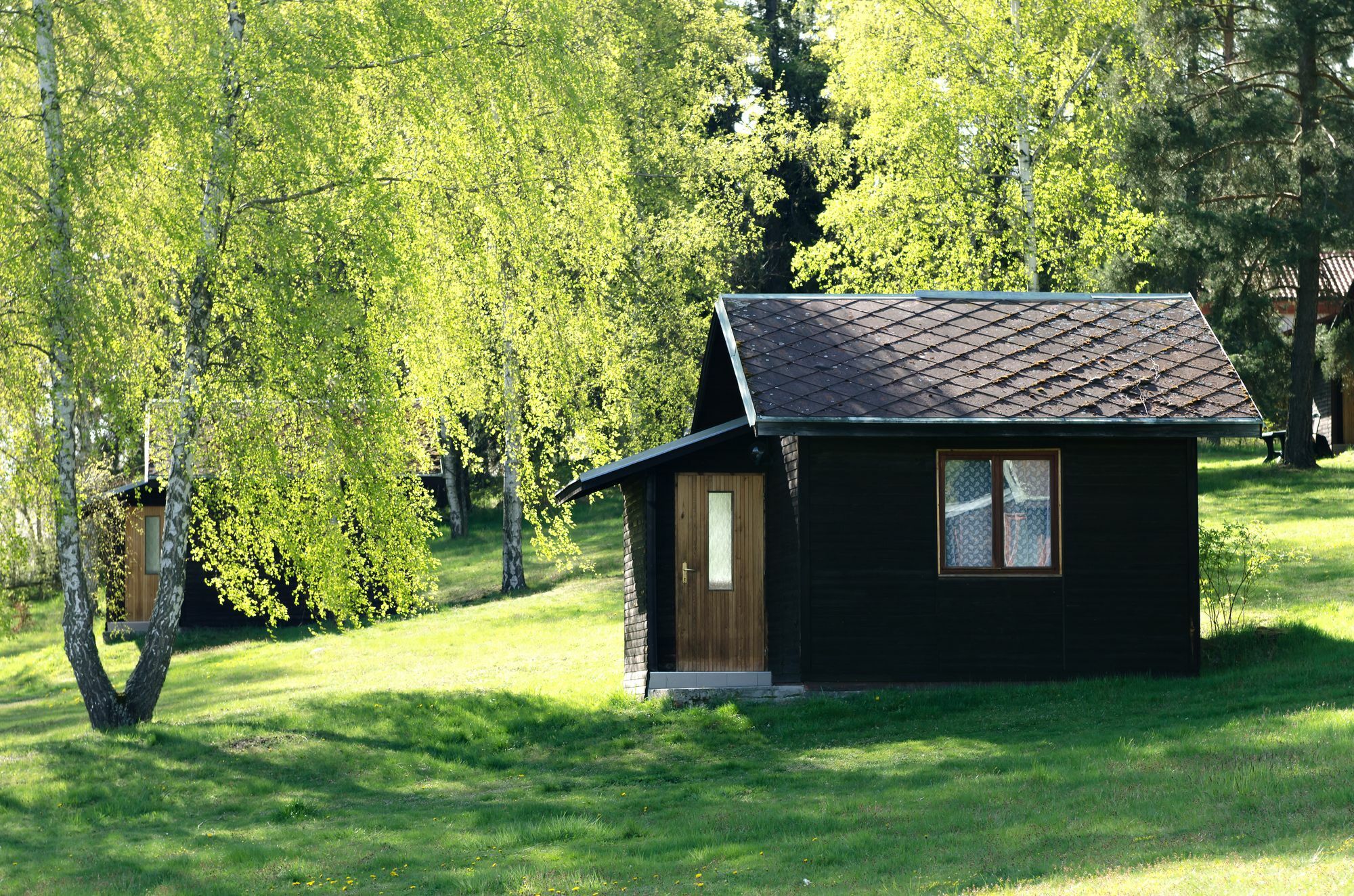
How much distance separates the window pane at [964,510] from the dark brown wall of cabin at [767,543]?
1.81 m

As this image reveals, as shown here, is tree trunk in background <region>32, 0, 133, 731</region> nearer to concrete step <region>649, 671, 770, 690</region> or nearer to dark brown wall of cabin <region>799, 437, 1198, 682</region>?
concrete step <region>649, 671, 770, 690</region>

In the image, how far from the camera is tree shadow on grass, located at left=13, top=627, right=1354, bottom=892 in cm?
953

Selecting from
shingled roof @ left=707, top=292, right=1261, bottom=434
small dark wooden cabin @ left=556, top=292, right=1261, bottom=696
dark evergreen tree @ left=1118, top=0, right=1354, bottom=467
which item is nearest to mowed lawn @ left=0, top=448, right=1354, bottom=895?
small dark wooden cabin @ left=556, top=292, right=1261, bottom=696

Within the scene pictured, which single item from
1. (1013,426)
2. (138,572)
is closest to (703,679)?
(1013,426)

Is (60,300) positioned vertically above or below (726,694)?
above

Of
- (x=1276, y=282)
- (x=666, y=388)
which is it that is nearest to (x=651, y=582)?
(x=666, y=388)

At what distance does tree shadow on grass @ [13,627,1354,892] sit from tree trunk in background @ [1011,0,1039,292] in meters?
11.9

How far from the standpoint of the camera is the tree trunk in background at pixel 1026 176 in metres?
26.8

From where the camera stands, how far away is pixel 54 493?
14719mm

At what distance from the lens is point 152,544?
33.1m

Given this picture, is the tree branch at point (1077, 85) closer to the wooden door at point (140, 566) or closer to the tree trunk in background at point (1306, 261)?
the tree trunk in background at point (1306, 261)

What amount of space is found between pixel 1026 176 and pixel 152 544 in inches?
840

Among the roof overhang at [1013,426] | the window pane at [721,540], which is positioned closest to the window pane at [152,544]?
the window pane at [721,540]

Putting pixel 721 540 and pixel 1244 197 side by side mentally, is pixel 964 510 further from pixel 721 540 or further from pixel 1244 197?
pixel 1244 197
